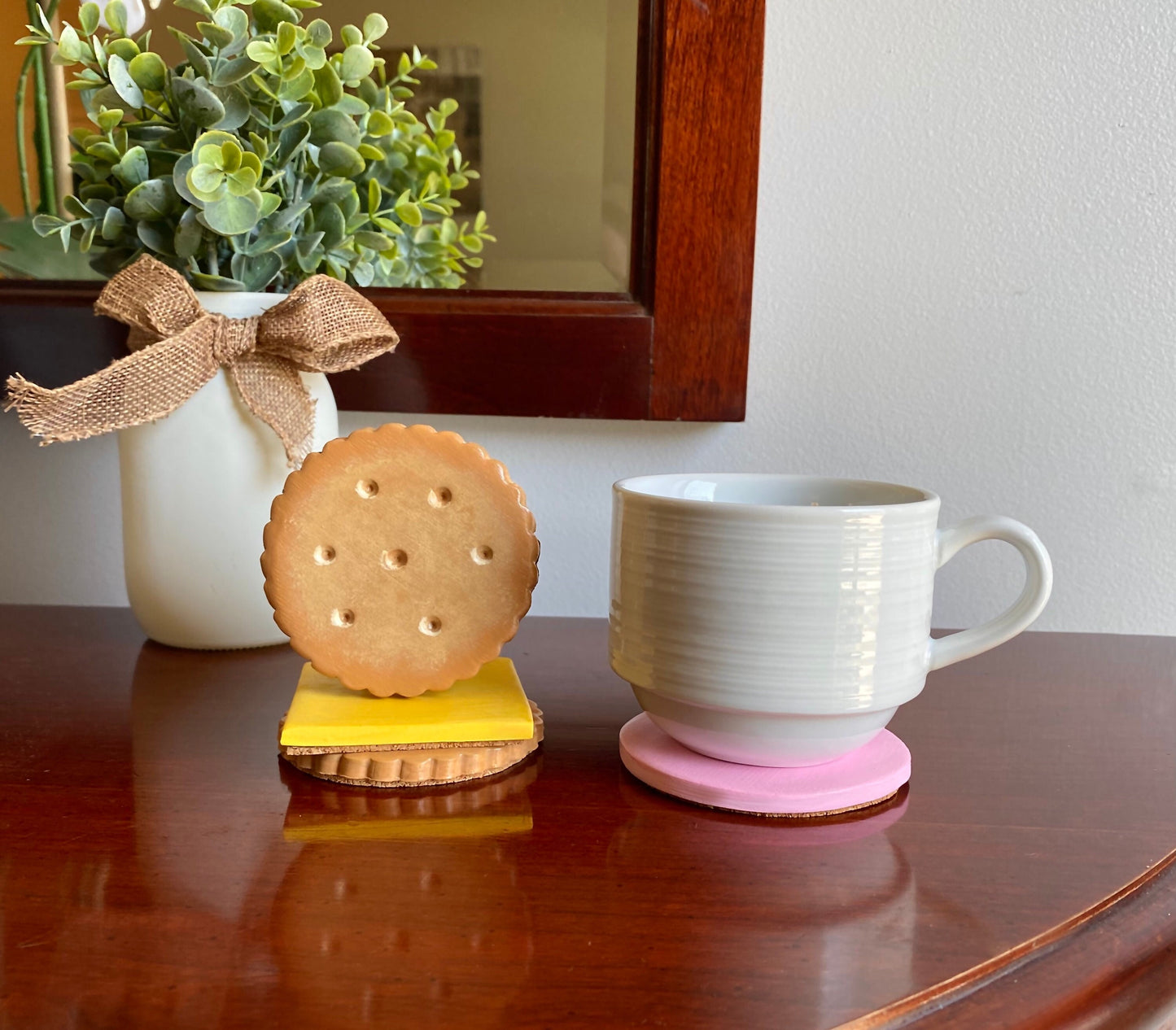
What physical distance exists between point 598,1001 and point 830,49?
0.60m

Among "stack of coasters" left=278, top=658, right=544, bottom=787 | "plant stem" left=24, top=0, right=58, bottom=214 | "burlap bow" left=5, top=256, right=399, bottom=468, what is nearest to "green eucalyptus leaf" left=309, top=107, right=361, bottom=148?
"burlap bow" left=5, top=256, right=399, bottom=468

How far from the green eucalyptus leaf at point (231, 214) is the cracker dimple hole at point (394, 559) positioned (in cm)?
23

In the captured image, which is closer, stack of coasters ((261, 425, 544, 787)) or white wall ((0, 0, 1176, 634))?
stack of coasters ((261, 425, 544, 787))

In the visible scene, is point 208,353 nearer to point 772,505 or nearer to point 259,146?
point 259,146

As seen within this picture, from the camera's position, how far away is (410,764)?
0.40m

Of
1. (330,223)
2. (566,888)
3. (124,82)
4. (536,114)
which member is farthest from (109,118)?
(566,888)

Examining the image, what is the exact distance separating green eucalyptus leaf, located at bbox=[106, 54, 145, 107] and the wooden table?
34 cm

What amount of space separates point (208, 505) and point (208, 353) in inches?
3.5

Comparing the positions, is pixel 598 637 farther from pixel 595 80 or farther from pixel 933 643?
pixel 595 80

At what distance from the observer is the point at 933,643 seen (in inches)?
16.4

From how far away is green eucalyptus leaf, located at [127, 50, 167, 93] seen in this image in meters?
0.55

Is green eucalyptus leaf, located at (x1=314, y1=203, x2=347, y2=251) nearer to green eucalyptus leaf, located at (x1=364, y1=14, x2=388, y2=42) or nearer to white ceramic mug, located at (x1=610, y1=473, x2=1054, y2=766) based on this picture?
green eucalyptus leaf, located at (x1=364, y1=14, x2=388, y2=42)

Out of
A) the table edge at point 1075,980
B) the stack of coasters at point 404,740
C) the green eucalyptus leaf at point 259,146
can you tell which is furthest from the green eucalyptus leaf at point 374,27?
the table edge at point 1075,980

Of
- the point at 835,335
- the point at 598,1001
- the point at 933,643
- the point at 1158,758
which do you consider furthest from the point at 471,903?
the point at 835,335
